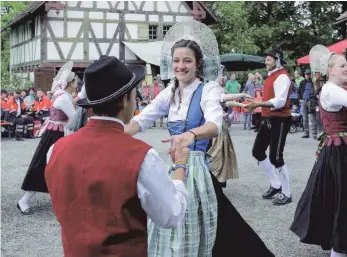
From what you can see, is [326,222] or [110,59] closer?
[110,59]

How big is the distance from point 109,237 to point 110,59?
71cm

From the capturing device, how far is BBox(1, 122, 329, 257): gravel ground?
186 inches

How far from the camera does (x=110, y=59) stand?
2061 mm

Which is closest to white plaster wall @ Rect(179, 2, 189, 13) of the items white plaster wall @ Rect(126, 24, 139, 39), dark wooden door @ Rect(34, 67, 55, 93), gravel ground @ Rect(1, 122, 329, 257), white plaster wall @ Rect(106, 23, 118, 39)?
white plaster wall @ Rect(126, 24, 139, 39)

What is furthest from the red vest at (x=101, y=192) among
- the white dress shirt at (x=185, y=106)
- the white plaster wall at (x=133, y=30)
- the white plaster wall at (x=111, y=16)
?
the white plaster wall at (x=133, y=30)

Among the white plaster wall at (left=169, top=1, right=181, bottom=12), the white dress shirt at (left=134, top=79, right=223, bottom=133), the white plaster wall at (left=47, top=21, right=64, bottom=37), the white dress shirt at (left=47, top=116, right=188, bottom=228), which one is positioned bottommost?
the white dress shirt at (left=47, top=116, right=188, bottom=228)

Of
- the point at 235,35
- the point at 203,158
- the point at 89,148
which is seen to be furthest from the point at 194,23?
the point at 235,35

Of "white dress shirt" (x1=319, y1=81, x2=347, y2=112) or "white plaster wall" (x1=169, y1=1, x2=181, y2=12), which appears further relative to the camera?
"white plaster wall" (x1=169, y1=1, x2=181, y2=12)

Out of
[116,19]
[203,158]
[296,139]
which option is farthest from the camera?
[116,19]

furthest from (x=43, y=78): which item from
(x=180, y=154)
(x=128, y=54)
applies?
(x=180, y=154)

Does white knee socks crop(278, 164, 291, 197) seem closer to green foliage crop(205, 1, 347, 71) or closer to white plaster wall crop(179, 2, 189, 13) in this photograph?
white plaster wall crop(179, 2, 189, 13)

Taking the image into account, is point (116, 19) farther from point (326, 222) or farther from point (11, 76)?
point (326, 222)

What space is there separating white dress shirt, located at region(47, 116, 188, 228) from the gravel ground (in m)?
2.72

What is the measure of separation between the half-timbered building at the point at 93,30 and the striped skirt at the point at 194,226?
19553 mm
